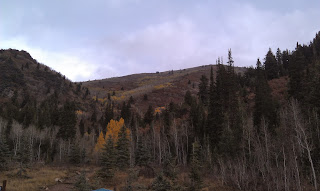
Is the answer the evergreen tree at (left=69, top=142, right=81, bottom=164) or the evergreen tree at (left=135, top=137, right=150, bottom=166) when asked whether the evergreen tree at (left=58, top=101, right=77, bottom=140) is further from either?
the evergreen tree at (left=135, top=137, right=150, bottom=166)

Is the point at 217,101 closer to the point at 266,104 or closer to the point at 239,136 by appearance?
the point at 266,104

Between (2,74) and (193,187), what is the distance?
12561 centimetres

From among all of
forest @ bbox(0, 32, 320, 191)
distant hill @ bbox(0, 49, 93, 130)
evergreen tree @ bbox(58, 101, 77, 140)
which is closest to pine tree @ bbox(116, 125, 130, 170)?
forest @ bbox(0, 32, 320, 191)

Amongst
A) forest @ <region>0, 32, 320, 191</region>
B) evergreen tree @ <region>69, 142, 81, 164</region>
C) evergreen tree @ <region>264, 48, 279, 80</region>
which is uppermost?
evergreen tree @ <region>264, 48, 279, 80</region>

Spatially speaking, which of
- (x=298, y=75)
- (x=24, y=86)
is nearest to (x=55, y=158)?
(x=298, y=75)

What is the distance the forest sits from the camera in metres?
23.2

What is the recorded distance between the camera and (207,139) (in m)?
39.2

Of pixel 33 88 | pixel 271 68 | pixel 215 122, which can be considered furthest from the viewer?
pixel 33 88

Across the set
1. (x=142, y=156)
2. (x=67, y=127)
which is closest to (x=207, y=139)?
(x=142, y=156)

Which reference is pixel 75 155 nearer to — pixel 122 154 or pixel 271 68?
pixel 122 154


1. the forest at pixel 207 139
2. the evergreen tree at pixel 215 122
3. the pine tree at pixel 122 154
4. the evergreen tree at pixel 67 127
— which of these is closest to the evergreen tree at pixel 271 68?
the forest at pixel 207 139

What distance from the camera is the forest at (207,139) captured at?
2323 centimetres

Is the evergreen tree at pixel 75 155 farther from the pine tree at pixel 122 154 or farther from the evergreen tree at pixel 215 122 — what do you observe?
the evergreen tree at pixel 215 122

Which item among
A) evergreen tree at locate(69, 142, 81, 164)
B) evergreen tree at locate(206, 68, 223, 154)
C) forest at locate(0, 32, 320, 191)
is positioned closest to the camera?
forest at locate(0, 32, 320, 191)
